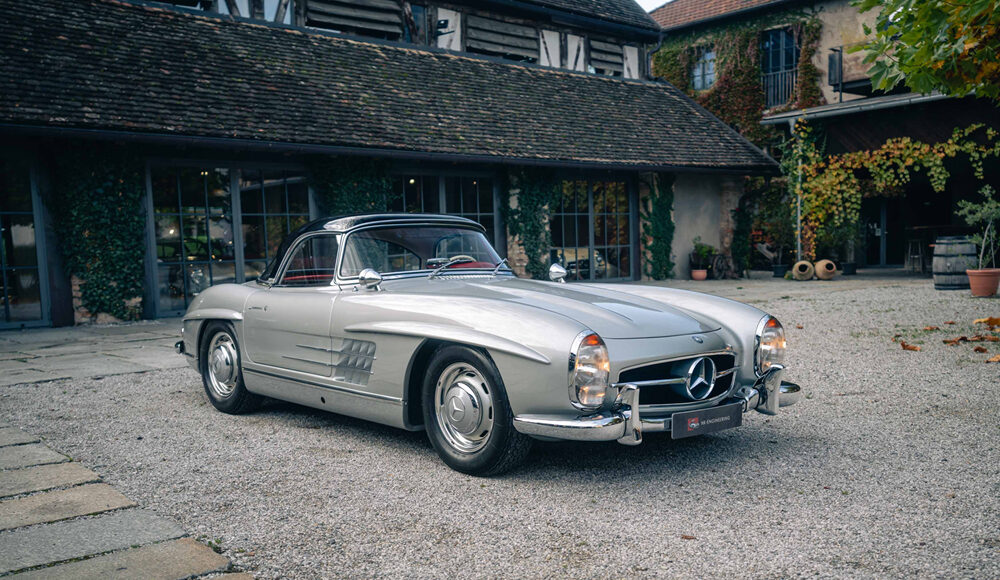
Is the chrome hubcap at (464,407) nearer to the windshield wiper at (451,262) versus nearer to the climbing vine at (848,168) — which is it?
the windshield wiper at (451,262)

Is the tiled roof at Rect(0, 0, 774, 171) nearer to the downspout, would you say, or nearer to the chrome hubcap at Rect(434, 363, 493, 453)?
the downspout

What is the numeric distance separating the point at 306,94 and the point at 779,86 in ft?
46.7

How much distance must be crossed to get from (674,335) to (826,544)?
112 centimetres

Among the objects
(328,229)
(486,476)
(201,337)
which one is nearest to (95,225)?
(201,337)

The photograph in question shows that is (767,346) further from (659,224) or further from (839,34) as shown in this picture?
(839,34)

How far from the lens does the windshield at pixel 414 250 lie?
4.34 meters

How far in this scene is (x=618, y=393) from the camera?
124 inches

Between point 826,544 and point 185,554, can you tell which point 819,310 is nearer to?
point 826,544

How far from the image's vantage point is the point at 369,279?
4027 mm

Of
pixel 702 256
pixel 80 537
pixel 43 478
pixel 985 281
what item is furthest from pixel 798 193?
pixel 80 537

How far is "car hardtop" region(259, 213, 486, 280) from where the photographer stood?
4.46 metres

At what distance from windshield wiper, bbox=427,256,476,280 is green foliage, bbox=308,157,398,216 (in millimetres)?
7497

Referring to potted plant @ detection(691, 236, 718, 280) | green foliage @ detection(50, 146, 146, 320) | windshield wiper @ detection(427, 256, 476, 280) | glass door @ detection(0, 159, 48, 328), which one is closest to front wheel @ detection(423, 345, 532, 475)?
windshield wiper @ detection(427, 256, 476, 280)

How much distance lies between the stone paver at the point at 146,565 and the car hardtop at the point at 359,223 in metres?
2.19
